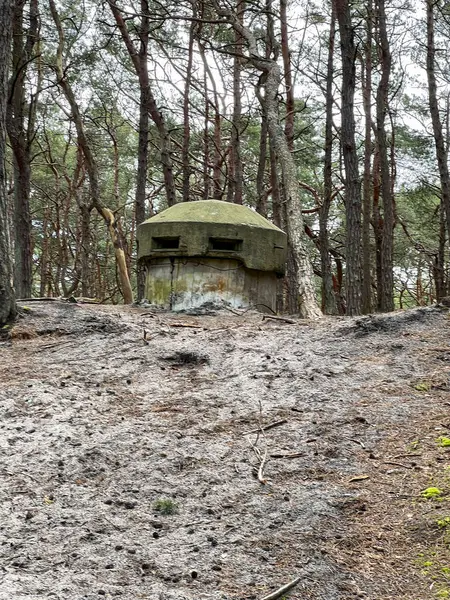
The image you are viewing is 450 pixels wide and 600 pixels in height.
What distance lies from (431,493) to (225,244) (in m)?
5.96

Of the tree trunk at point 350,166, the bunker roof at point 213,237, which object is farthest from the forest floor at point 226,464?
the tree trunk at point 350,166

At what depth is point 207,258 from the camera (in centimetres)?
855

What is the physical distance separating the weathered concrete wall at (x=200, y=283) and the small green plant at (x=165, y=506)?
529 centimetres

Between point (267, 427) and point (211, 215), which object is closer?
point (267, 427)

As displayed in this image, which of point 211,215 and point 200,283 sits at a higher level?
point 211,215

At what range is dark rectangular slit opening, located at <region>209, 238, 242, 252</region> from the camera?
8609 millimetres

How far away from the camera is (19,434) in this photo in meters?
4.02

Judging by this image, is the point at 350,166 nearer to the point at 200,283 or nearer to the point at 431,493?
the point at 200,283

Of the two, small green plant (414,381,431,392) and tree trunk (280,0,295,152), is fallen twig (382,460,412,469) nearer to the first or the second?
small green plant (414,381,431,392)

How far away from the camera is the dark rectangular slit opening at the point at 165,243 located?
874 centimetres

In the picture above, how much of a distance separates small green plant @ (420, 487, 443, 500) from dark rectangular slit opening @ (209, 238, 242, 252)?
18.7 feet

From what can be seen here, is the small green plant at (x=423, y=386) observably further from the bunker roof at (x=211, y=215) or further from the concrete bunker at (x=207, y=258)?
the bunker roof at (x=211, y=215)

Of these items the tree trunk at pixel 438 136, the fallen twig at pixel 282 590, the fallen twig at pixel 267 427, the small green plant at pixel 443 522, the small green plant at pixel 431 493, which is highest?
the tree trunk at pixel 438 136

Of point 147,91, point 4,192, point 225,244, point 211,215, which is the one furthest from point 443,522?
point 147,91
